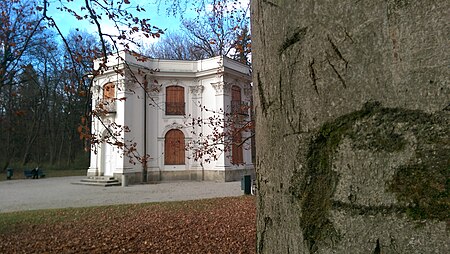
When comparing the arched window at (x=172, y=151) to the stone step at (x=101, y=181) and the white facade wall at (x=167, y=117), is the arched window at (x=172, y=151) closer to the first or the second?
the white facade wall at (x=167, y=117)

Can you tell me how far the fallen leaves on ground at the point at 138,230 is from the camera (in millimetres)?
6031

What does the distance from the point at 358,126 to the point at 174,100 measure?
2253 cm

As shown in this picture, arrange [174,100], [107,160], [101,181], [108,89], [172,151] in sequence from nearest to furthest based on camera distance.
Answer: [108,89]
[101,181]
[107,160]
[172,151]
[174,100]

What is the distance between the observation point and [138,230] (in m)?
7.52

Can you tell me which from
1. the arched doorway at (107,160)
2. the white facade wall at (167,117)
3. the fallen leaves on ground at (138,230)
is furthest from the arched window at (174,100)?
the fallen leaves on ground at (138,230)

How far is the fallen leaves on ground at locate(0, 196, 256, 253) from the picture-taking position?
19.8ft

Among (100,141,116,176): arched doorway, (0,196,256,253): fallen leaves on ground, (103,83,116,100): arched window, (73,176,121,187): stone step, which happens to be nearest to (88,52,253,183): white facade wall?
(100,141,116,176): arched doorway

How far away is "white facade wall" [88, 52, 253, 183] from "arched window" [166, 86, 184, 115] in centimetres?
27

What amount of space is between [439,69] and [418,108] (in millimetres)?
80

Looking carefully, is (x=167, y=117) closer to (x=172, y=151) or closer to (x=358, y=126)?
(x=172, y=151)

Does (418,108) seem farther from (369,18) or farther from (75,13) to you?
(75,13)

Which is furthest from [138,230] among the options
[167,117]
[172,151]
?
[167,117]

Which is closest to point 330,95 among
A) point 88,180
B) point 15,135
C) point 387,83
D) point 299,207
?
point 387,83

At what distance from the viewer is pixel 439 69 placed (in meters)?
0.64
